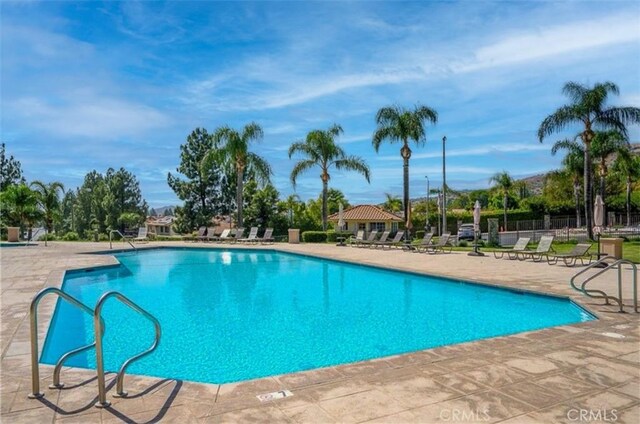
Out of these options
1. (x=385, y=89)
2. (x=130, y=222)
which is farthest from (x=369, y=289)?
(x=130, y=222)

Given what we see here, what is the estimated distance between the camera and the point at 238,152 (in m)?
29.7

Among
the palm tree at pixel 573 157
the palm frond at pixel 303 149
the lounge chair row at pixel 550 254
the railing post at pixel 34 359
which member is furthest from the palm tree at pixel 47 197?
the palm tree at pixel 573 157

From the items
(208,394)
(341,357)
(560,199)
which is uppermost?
(560,199)

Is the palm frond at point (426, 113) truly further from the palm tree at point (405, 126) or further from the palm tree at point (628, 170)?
the palm tree at point (628, 170)

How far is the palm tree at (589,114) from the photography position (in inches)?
848

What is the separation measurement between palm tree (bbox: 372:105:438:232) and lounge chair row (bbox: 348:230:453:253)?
2.20 metres

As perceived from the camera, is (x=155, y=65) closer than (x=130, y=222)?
Yes

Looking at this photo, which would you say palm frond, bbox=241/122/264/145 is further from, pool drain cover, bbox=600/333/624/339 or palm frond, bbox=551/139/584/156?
pool drain cover, bbox=600/333/624/339

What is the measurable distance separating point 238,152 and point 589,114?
2049 cm

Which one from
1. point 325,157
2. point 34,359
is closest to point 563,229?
point 325,157

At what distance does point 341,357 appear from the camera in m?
6.53

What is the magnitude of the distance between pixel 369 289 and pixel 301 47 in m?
7.55

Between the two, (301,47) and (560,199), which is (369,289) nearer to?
(301,47)

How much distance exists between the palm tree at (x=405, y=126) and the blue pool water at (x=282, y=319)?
11.4m
